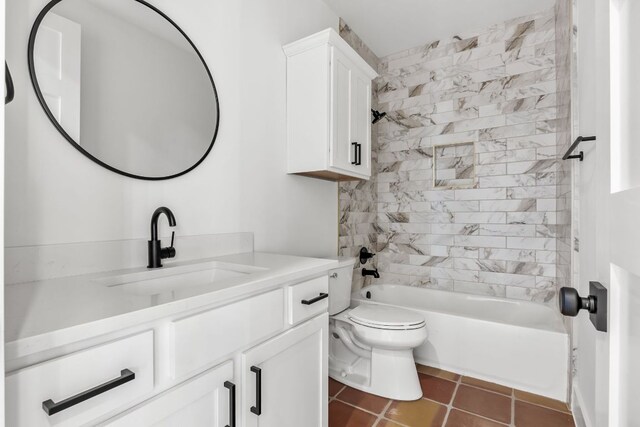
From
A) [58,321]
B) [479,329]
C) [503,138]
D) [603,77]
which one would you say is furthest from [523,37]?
[58,321]

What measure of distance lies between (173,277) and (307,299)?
53 cm

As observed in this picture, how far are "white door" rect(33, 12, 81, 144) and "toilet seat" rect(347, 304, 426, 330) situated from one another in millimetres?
1749

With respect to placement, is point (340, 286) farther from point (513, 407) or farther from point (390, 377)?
point (513, 407)

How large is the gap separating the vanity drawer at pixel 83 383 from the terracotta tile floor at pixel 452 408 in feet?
4.56

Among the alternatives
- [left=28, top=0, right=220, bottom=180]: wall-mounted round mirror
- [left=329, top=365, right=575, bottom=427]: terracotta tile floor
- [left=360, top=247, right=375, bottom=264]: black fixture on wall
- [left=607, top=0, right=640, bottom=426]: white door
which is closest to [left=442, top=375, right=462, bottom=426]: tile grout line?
[left=329, top=365, right=575, bottom=427]: terracotta tile floor

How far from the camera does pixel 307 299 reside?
1.28 metres

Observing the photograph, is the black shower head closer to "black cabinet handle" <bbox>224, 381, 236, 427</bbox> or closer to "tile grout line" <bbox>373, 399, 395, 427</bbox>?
"tile grout line" <bbox>373, 399, 395, 427</bbox>

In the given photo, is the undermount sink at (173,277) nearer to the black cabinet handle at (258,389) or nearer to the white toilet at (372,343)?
the black cabinet handle at (258,389)

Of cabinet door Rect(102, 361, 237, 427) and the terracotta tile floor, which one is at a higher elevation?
cabinet door Rect(102, 361, 237, 427)

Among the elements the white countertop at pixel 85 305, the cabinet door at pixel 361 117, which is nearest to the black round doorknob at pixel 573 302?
the white countertop at pixel 85 305

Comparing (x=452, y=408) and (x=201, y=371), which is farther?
(x=452, y=408)

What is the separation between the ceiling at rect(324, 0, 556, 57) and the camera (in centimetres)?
256

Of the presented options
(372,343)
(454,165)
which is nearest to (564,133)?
(454,165)

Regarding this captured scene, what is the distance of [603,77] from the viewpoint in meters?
0.59
